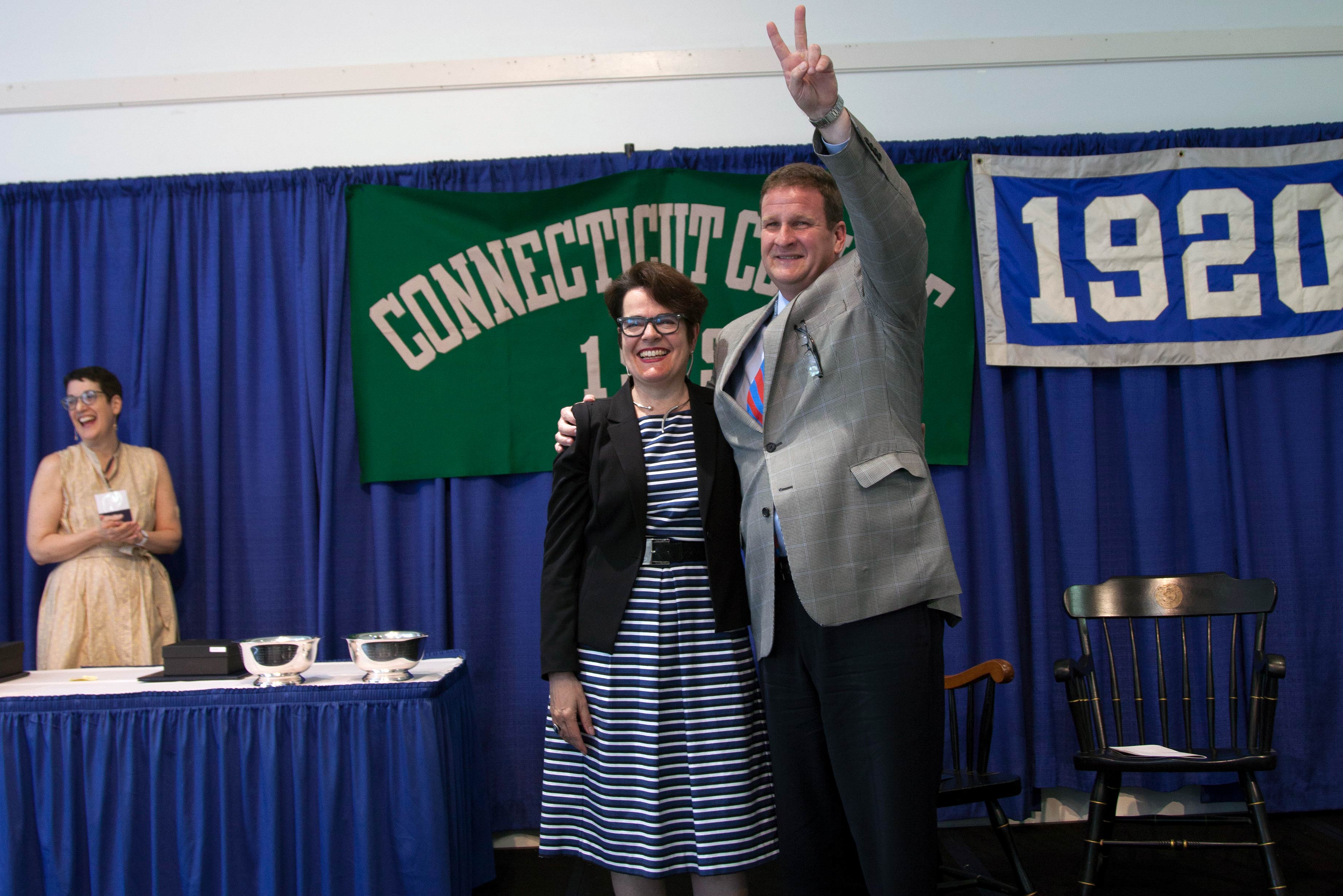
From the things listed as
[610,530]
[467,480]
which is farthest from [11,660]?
[610,530]

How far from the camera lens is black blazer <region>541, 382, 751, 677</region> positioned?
1789 mm

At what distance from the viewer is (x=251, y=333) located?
344cm

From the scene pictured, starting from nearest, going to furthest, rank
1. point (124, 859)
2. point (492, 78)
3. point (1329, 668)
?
point (124, 859) → point (1329, 668) → point (492, 78)

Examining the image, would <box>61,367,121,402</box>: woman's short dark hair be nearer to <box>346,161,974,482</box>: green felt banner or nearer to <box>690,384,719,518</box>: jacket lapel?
<box>346,161,974,482</box>: green felt banner

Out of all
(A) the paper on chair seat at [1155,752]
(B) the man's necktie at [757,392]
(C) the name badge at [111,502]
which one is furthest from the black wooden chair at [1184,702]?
(C) the name badge at [111,502]

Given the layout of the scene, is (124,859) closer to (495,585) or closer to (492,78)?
(495,585)

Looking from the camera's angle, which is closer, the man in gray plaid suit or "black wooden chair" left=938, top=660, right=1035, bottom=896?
the man in gray plaid suit

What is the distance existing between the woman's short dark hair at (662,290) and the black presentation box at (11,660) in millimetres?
1948

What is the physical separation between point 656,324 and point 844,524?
1.91 ft

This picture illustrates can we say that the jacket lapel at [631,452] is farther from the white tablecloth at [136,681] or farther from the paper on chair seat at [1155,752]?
the paper on chair seat at [1155,752]

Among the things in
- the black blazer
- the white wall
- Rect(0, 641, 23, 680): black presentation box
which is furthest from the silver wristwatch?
Rect(0, 641, 23, 680): black presentation box

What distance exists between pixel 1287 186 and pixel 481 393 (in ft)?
10.2

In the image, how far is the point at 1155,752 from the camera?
2383 mm

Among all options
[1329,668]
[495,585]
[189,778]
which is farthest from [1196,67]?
[189,778]
